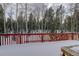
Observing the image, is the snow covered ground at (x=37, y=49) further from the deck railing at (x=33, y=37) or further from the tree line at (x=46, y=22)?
the tree line at (x=46, y=22)

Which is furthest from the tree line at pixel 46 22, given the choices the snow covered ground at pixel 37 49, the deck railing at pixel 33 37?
the snow covered ground at pixel 37 49

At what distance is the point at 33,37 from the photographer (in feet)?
11.4

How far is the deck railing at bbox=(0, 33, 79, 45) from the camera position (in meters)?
3.46

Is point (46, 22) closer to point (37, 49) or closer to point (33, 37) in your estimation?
point (33, 37)

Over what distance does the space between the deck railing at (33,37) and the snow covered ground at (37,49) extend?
53 millimetres

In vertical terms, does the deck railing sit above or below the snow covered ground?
above

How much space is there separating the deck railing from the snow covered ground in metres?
0.05

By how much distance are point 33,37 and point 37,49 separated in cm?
17

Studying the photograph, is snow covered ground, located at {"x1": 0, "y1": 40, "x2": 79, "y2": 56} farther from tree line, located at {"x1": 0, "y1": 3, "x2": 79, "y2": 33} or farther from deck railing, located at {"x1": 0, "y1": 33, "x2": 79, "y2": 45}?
tree line, located at {"x1": 0, "y1": 3, "x2": 79, "y2": 33}

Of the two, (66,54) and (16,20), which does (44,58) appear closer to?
Answer: (66,54)

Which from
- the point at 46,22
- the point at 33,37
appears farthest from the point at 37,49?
the point at 46,22

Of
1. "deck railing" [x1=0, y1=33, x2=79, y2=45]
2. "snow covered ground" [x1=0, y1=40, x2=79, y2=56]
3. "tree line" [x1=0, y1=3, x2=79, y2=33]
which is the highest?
"tree line" [x1=0, y1=3, x2=79, y2=33]

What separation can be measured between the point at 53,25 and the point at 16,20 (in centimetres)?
50

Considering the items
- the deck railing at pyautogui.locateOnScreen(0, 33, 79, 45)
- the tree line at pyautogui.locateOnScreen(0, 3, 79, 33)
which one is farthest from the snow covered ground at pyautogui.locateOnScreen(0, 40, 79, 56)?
the tree line at pyautogui.locateOnScreen(0, 3, 79, 33)
